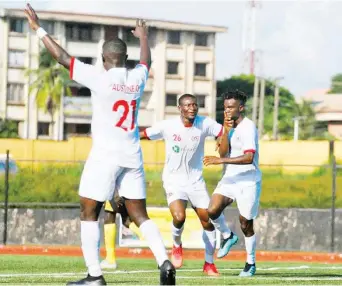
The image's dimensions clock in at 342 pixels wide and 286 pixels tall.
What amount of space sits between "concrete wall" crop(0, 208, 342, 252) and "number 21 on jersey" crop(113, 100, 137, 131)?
13602mm

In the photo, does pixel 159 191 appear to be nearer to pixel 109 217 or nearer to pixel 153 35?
pixel 109 217

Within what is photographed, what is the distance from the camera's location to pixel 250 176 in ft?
47.1

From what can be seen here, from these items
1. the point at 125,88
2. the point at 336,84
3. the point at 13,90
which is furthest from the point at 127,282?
the point at 336,84

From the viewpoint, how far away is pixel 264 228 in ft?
79.5

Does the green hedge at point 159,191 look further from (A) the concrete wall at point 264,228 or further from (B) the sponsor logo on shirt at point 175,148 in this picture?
(B) the sponsor logo on shirt at point 175,148

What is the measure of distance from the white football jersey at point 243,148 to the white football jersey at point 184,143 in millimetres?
458

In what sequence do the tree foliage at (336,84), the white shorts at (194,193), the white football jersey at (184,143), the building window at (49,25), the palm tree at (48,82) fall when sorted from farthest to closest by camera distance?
the tree foliage at (336,84) < the building window at (49,25) < the palm tree at (48,82) < the white shorts at (194,193) < the white football jersey at (184,143)

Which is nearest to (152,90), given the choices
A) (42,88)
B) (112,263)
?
(42,88)

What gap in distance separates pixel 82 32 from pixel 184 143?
8508 centimetres

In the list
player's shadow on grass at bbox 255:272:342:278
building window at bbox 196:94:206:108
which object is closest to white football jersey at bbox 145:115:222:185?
player's shadow on grass at bbox 255:272:342:278

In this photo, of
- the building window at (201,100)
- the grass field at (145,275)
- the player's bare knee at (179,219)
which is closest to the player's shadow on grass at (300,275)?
the grass field at (145,275)

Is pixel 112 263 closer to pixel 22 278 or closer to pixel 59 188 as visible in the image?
pixel 22 278

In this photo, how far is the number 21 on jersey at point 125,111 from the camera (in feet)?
33.7

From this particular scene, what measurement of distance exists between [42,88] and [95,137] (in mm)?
81790
